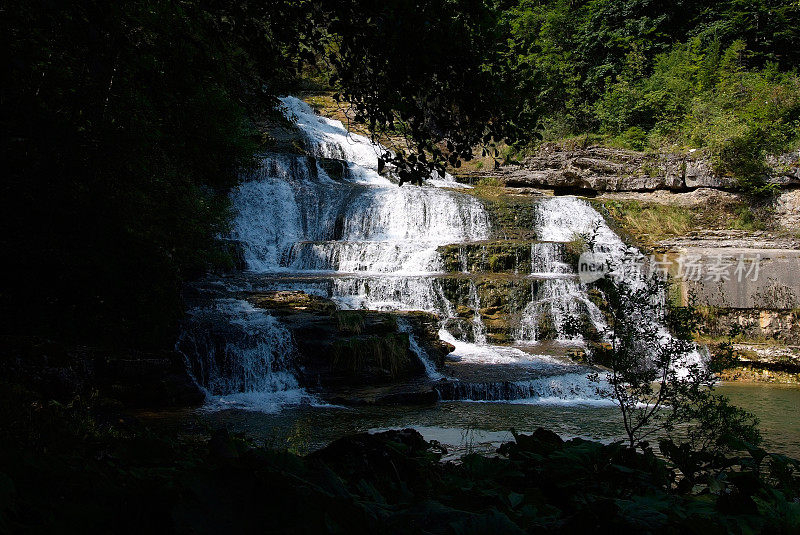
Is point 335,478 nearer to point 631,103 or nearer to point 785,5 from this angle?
point 631,103

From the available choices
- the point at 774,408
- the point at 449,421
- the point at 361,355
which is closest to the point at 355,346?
the point at 361,355

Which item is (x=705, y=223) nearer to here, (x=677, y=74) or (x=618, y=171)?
(x=618, y=171)

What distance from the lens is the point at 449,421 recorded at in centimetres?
711

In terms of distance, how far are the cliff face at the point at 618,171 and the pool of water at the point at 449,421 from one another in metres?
11.8

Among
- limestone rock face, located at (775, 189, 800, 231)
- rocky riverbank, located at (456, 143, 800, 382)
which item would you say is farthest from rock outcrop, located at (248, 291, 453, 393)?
limestone rock face, located at (775, 189, 800, 231)

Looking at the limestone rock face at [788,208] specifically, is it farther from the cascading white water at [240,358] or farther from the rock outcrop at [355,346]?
the cascading white water at [240,358]

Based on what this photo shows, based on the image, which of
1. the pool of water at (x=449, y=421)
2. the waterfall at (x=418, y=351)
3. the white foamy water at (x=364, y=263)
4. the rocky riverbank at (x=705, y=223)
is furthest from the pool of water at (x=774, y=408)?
the waterfall at (x=418, y=351)

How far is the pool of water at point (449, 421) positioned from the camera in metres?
6.14

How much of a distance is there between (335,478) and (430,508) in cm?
18

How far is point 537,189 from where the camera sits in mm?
21578

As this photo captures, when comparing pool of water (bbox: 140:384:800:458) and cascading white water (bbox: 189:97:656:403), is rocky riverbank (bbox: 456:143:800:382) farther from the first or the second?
pool of water (bbox: 140:384:800:458)

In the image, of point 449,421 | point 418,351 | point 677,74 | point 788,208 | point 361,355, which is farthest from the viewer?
point 677,74

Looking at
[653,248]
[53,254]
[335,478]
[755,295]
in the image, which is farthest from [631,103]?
[335,478]

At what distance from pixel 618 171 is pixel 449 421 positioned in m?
16.7
